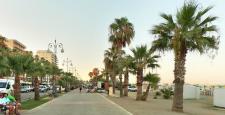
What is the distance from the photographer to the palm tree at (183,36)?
30547 millimetres

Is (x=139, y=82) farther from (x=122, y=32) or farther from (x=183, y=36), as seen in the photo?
(x=183, y=36)

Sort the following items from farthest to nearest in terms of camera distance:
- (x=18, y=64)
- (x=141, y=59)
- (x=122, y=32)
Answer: (x=122, y=32), (x=141, y=59), (x=18, y=64)

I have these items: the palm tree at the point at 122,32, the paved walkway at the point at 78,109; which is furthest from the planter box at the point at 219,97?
the palm tree at the point at 122,32

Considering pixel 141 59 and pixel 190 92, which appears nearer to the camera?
pixel 141 59

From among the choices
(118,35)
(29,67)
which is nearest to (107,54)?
(118,35)

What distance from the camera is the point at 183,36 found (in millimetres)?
30656

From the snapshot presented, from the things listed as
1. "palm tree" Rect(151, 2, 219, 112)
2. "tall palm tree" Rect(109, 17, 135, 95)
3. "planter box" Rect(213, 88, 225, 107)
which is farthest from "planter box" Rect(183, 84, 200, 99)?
"palm tree" Rect(151, 2, 219, 112)

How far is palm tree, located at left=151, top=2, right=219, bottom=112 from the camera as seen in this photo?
30.5 m

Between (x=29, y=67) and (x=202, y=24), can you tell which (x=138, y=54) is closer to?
(x=29, y=67)

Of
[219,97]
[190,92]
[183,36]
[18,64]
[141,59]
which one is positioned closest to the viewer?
[183,36]

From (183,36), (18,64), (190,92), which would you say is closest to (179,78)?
(183,36)

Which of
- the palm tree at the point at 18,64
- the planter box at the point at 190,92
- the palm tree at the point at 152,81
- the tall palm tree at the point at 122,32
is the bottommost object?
the planter box at the point at 190,92

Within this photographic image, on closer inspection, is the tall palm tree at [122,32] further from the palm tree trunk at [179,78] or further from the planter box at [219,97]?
the palm tree trunk at [179,78]

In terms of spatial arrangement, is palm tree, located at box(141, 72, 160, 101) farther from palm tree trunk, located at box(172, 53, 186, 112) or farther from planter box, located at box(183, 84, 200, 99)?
palm tree trunk, located at box(172, 53, 186, 112)
